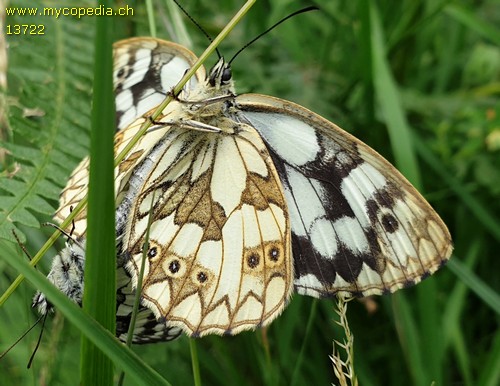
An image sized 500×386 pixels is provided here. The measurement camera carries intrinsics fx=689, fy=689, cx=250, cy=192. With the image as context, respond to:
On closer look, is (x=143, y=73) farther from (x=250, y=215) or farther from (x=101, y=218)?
(x=101, y=218)

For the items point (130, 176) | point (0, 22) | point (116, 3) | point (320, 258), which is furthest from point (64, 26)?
point (320, 258)

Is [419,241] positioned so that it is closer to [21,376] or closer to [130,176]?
[130,176]

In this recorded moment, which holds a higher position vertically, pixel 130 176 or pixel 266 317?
pixel 130 176

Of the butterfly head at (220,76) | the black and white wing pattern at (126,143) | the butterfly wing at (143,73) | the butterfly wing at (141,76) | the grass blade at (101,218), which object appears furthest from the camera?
the butterfly wing at (143,73)

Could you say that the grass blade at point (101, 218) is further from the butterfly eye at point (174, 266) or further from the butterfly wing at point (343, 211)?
the butterfly wing at point (343, 211)

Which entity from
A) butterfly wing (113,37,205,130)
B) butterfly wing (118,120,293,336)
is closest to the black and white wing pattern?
butterfly wing (113,37,205,130)

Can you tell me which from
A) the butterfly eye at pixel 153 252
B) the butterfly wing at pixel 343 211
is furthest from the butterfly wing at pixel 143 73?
the butterfly eye at pixel 153 252

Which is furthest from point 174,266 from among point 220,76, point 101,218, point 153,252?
point 101,218

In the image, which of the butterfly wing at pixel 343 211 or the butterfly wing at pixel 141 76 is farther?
the butterfly wing at pixel 141 76
